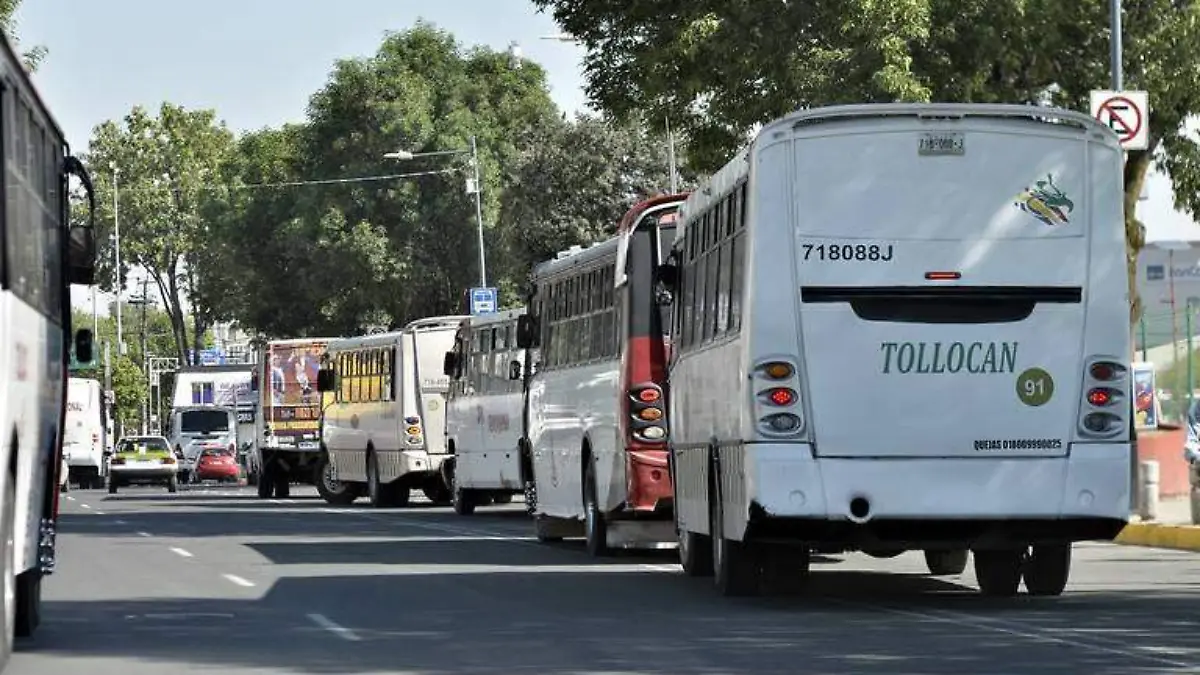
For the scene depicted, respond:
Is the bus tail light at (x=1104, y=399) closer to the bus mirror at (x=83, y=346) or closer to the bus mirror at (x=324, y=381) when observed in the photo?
the bus mirror at (x=83, y=346)

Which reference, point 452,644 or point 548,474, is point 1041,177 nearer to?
point 452,644

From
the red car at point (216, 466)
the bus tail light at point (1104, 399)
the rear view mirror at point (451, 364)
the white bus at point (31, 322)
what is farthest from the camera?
the red car at point (216, 466)

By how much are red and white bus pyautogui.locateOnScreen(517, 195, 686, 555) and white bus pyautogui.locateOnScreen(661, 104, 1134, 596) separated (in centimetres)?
596

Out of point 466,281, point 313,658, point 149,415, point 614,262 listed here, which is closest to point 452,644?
point 313,658

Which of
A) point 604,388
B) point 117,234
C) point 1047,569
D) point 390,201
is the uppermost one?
point 117,234

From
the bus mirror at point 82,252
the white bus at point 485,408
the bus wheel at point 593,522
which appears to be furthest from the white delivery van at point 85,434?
the bus mirror at point 82,252

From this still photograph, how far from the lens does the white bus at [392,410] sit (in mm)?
48625

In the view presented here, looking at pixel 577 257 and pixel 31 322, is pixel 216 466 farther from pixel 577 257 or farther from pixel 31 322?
pixel 31 322

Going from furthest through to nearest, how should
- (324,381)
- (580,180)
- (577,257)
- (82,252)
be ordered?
(580,180), (324,381), (577,257), (82,252)

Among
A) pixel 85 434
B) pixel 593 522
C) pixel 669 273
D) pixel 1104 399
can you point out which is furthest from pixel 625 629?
pixel 85 434

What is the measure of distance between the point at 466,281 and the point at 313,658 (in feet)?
227

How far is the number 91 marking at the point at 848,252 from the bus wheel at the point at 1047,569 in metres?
2.78

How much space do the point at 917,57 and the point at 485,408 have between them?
907 cm

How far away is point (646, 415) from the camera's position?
26328mm
